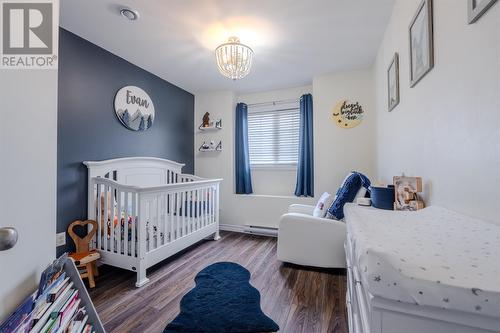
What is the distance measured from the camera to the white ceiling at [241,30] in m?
1.67

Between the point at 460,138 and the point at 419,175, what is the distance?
48cm

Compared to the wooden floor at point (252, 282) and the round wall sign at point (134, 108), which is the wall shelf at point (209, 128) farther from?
the wooden floor at point (252, 282)

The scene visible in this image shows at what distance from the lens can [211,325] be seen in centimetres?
135

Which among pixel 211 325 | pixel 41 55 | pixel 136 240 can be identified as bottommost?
→ pixel 211 325

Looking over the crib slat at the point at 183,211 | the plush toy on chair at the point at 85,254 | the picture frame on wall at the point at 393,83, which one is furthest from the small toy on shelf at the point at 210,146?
the picture frame on wall at the point at 393,83

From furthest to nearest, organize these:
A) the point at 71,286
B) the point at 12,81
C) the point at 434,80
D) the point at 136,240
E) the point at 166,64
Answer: the point at 166,64 → the point at 136,240 → the point at 434,80 → the point at 71,286 → the point at 12,81

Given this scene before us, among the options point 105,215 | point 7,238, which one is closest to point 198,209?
point 105,215

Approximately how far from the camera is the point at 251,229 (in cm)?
329

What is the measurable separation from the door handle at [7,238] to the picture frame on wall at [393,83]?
215 cm

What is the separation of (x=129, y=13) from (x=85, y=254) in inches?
80.9

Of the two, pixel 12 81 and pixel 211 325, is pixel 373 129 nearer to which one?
pixel 211 325

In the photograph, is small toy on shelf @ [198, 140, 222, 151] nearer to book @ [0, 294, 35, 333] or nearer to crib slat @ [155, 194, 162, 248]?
crib slat @ [155, 194, 162, 248]

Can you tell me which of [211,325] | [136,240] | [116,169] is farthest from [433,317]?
[116,169]

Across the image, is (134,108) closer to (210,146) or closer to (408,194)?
(210,146)
